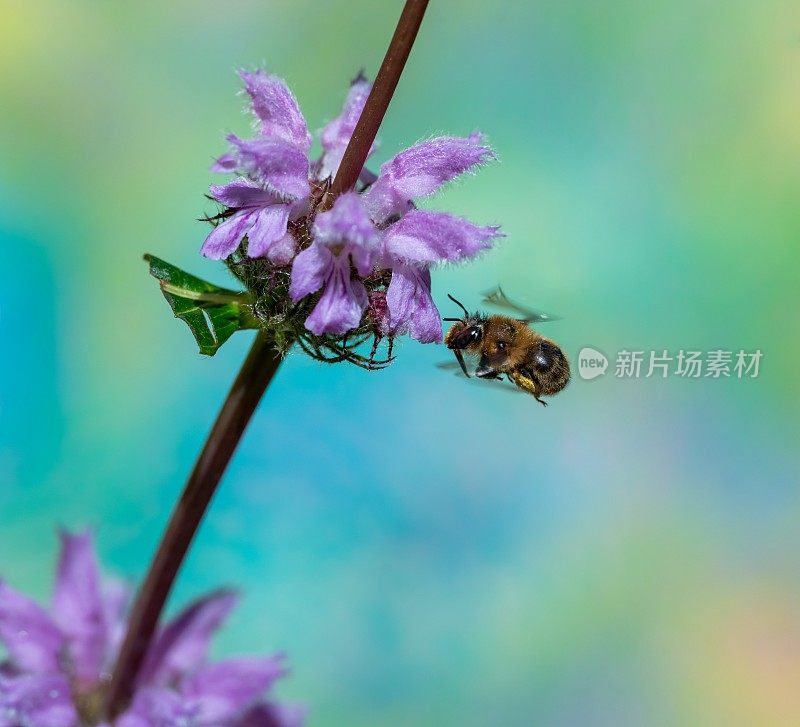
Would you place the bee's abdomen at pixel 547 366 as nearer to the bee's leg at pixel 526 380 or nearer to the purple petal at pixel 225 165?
the bee's leg at pixel 526 380

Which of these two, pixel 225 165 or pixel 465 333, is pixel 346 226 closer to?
pixel 225 165

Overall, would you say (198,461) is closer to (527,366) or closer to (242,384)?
(242,384)

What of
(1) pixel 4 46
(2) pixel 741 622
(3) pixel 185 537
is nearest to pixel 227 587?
(3) pixel 185 537

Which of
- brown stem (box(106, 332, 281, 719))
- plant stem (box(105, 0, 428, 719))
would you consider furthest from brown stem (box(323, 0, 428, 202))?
brown stem (box(106, 332, 281, 719))

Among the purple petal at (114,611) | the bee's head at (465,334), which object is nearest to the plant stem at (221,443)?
the purple petal at (114,611)

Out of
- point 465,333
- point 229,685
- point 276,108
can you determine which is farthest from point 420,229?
point 229,685

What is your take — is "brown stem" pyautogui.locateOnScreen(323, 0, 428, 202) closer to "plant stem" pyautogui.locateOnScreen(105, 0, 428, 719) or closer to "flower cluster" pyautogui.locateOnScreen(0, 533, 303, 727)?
"plant stem" pyautogui.locateOnScreen(105, 0, 428, 719)
